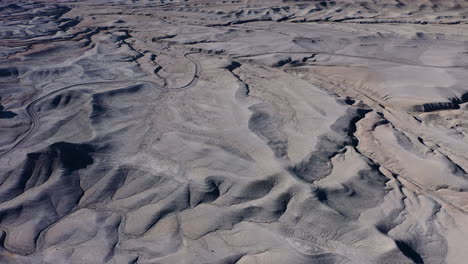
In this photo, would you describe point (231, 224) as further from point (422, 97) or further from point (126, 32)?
point (126, 32)

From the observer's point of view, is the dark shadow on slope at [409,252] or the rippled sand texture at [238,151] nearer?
the dark shadow on slope at [409,252]

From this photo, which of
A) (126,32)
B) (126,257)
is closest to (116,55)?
(126,32)

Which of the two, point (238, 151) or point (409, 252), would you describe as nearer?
point (409, 252)

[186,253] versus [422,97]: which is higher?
[422,97]

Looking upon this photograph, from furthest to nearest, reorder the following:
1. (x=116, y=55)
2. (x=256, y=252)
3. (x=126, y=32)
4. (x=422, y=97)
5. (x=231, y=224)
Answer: (x=126, y=32) < (x=116, y=55) < (x=422, y=97) < (x=231, y=224) < (x=256, y=252)

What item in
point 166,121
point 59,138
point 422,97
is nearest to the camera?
point 59,138

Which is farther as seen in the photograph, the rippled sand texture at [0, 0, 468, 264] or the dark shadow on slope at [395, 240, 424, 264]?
the rippled sand texture at [0, 0, 468, 264]

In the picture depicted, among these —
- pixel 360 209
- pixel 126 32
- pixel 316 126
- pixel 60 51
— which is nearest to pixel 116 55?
pixel 60 51

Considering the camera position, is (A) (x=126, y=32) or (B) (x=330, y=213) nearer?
(B) (x=330, y=213)
